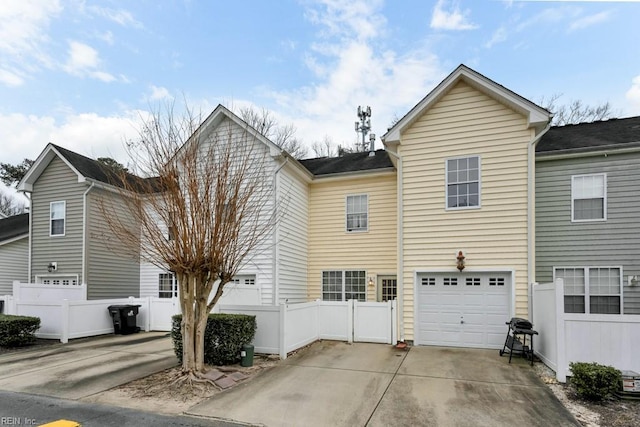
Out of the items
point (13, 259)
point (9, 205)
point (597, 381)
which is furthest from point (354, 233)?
point (9, 205)

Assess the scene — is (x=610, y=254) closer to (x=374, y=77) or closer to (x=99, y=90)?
(x=374, y=77)

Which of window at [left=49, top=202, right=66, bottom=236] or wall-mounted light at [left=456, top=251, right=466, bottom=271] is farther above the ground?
window at [left=49, top=202, right=66, bottom=236]

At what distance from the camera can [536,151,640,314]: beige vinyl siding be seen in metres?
10.0

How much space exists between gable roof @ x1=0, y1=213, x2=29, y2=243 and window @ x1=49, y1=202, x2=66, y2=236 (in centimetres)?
337

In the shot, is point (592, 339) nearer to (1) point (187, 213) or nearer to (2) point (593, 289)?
(2) point (593, 289)

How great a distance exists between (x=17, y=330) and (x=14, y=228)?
1169 cm

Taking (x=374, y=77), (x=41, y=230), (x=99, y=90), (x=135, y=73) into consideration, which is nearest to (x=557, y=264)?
(x=374, y=77)

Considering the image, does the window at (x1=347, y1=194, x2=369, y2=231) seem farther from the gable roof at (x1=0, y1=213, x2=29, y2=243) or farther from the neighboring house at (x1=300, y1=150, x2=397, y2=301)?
the gable roof at (x1=0, y1=213, x2=29, y2=243)

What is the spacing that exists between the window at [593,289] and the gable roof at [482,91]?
4.28 meters

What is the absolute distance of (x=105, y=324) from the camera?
12523 millimetres

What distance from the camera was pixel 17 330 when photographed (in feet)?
34.7

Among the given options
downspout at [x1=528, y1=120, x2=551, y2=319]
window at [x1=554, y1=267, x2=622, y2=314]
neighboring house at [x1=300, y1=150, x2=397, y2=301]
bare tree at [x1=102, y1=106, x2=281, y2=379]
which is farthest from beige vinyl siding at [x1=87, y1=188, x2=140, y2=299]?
window at [x1=554, y1=267, x2=622, y2=314]

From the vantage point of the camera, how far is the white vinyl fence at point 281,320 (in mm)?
9422

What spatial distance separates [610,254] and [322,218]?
8861 millimetres
